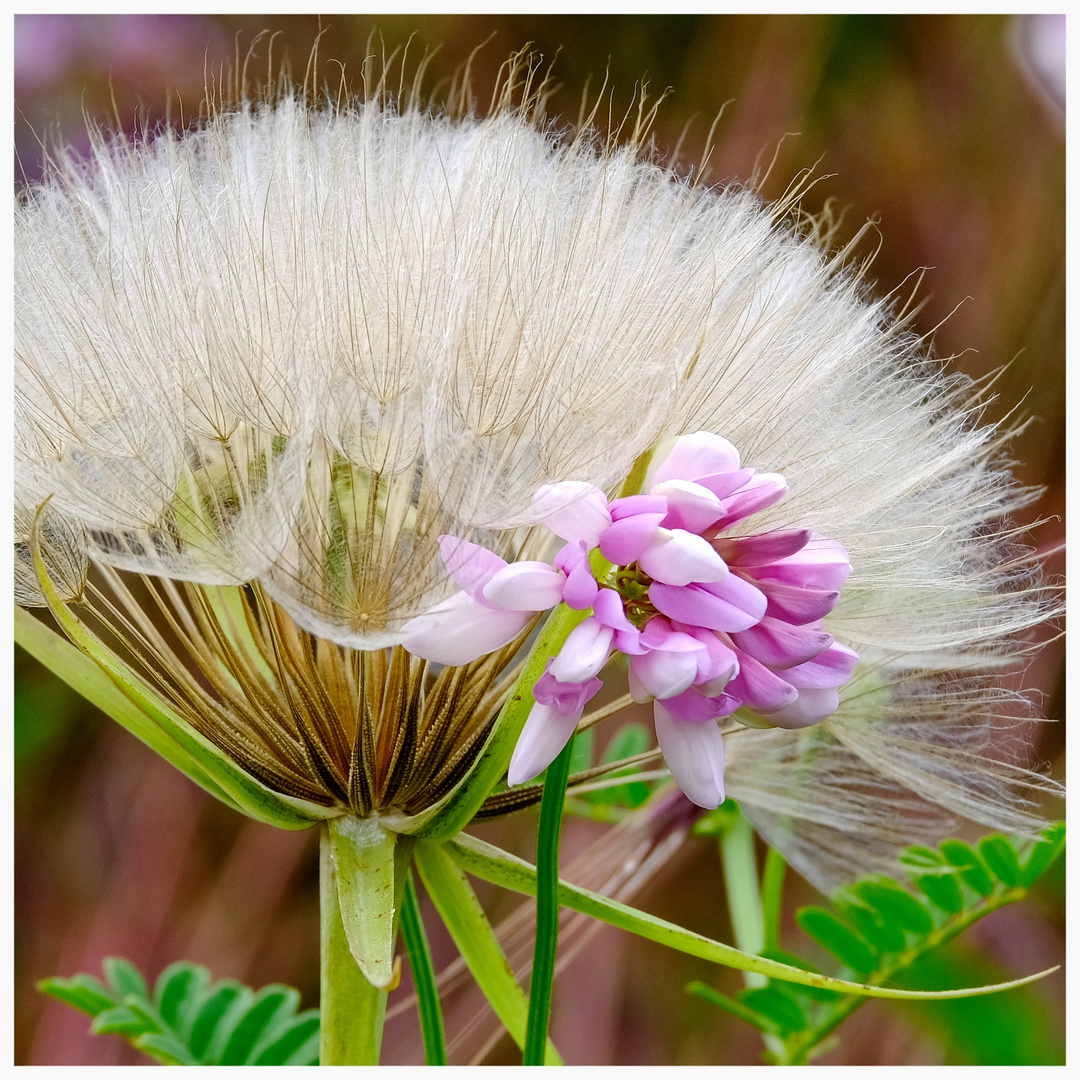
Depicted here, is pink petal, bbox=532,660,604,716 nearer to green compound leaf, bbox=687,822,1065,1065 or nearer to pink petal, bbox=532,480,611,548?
pink petal, bbox=532,480,611,548

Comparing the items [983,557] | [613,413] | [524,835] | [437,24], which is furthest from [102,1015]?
[437,24]

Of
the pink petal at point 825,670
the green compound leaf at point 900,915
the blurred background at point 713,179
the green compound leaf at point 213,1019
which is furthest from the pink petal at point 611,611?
the blurred background at point 713,179

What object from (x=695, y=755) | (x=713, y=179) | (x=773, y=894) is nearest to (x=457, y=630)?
(x=695, y=755)

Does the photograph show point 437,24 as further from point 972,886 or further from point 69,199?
point 972,886

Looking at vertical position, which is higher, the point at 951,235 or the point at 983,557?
the point at 951,235

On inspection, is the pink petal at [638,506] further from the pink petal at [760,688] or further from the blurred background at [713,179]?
the blurred background at [713,179]

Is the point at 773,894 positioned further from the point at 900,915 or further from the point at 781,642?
the point at 781,642
